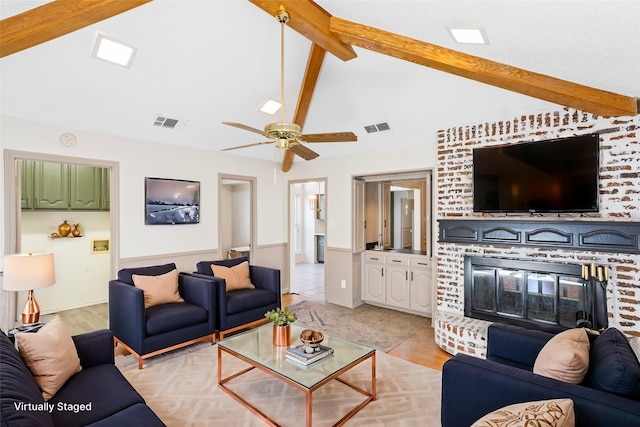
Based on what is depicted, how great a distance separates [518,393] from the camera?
1744 mm

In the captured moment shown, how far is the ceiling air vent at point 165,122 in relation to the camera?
4.18 metres

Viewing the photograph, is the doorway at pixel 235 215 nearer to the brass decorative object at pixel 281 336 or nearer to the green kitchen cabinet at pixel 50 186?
the green kitchen cabinet at pixel 50 186

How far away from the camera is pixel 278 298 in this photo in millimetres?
4625

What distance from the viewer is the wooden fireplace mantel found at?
3.00m

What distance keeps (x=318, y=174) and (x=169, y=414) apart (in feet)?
13.6

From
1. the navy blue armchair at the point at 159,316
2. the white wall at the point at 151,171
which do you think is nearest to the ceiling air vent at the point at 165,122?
the white wall at the point at 151,171

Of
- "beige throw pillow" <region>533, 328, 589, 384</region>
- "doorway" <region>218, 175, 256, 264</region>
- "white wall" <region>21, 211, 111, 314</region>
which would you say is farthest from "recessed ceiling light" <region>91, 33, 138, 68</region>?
"doorway" <region>218, 175, 256, 264</region>

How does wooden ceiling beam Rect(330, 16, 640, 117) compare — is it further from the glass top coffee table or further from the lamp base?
the lamp base

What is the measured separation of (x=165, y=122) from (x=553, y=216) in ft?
15.3

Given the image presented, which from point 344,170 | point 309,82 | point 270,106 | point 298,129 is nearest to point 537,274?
point 298,129

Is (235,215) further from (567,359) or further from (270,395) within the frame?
(567,359)

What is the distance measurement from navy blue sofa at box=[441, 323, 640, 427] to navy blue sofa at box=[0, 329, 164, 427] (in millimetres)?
1637

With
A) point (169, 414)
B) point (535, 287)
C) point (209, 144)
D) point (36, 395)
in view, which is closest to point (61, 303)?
point (209, 144)

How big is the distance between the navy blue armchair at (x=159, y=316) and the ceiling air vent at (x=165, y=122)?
5.93 ft
